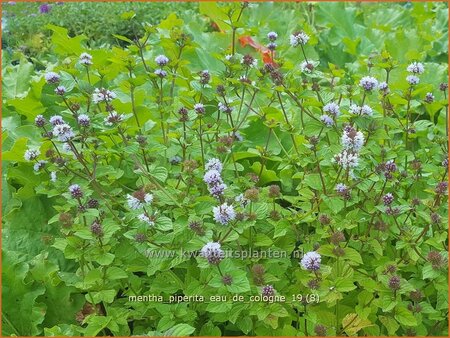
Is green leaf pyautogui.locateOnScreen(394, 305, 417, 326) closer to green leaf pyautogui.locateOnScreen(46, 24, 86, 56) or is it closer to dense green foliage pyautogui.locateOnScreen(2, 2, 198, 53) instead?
green leaf pyautogui.locateOnScreen(46, 24, 86, 56)

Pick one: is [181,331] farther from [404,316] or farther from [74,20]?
[74,20]

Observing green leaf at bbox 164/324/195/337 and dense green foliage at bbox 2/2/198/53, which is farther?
dense green foliage at bbox 2/2/198/53

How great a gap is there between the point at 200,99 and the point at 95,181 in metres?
0.49

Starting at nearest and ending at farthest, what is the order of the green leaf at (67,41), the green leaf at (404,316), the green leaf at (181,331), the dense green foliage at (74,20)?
the green leaf at (181,331) → the green leaf at (404,316) → the green leaf at (67,41) → the dense green foliage at (74,20)

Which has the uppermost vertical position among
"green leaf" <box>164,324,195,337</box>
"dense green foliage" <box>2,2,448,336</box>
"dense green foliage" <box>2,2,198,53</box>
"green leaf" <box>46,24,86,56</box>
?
"dense green foliage" <box>2,2,198,53</box>

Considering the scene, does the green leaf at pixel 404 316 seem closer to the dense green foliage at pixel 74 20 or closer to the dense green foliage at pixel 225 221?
the dense green foliage at pixel 225 221

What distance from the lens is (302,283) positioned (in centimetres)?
188

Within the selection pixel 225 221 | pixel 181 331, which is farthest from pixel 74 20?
pixel 181 331

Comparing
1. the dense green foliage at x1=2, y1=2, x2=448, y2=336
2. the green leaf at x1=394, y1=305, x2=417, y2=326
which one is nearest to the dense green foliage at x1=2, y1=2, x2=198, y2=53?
the dense green foliage at x1=2, y1=2, x2=448, y2=336

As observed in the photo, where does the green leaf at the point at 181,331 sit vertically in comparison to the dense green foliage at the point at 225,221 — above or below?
below

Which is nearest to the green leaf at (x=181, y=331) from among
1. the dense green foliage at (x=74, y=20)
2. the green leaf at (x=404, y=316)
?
the green leaf at (x=404, y=316)

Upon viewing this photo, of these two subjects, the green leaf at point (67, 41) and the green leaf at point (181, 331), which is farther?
the green leaf at point (67, 41)

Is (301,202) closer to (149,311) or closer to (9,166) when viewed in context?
(149,311)

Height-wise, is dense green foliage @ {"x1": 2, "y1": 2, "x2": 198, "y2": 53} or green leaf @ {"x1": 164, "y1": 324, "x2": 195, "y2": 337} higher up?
dense green foliage @ {"x1": 2, "y1": 2, "x2": 198, "y2": 53}
